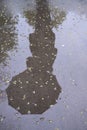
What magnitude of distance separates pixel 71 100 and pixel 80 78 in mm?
1335

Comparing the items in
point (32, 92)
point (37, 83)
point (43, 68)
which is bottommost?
point (32, 92)

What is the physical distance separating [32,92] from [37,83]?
1.77 ft

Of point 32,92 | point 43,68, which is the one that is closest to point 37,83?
point 32,92

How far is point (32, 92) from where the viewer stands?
9062mm

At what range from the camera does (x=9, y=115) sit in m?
8.09

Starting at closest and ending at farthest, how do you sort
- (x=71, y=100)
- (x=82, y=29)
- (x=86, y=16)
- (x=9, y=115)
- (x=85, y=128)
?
(x=85, y=128) → (x=9, y=115) → (x=71, y=100) → (x=82, y=29) → (x=86, y=16)

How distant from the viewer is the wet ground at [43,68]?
802 centimetres

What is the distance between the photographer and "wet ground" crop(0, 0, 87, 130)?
8023 mm

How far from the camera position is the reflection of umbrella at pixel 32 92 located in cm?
847

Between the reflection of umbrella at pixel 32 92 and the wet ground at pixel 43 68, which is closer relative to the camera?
the wet ground at pixel 43 68

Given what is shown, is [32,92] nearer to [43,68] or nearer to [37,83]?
[37,83]

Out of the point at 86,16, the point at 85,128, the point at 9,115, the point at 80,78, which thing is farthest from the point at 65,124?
the point at 86,16

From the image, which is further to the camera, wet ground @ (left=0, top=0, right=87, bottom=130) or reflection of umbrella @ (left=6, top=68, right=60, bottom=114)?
reflection of umbrella @ (left=6, top=68, right=60, bottom=114)

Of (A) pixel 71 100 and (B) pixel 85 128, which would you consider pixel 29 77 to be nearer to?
(A) pixel 71 100
